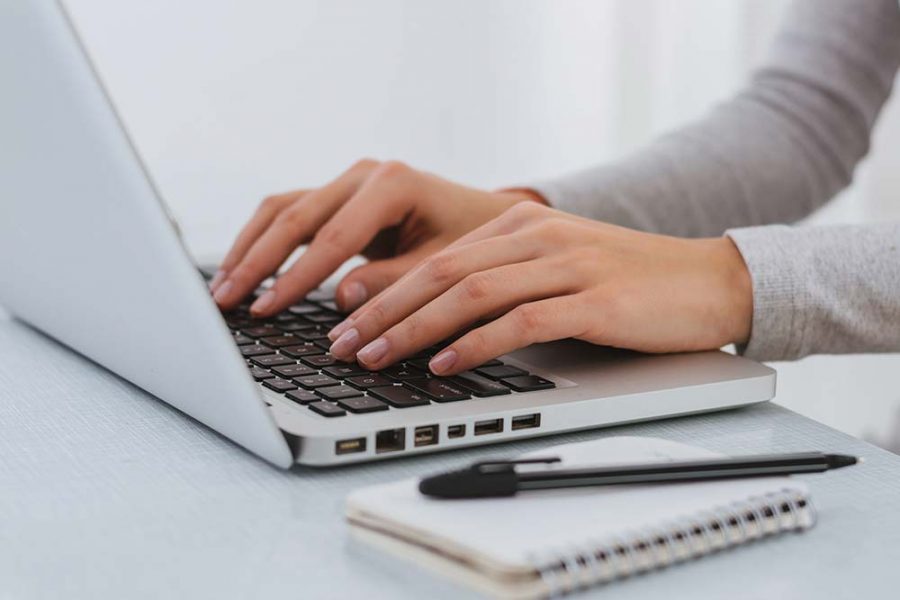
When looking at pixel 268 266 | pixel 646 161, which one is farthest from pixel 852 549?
pixel 646 161

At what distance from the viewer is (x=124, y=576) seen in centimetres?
40

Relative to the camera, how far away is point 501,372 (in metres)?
0.62

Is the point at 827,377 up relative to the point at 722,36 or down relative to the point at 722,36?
down

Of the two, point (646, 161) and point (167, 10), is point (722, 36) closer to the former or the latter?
point (167, 10)

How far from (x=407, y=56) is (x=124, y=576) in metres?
2.18

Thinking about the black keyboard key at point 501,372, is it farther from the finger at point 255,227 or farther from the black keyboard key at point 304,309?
the finger at point 255,227

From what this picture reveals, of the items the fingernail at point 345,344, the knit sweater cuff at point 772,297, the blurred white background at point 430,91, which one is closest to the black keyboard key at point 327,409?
the fingernail at point 345,344

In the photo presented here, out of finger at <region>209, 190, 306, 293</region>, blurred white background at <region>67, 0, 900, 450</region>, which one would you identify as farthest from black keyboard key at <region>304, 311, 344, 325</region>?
blurred white background at <region>67, 0, 900, 450</region>

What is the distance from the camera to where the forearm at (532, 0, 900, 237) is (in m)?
1.11

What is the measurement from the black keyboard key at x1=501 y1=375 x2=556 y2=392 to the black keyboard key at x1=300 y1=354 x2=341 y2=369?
0.36 feet

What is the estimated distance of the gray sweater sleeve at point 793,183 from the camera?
742 millimetres

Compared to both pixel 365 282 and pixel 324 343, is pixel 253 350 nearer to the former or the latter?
pixel 324 343

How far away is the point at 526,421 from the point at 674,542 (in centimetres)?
16

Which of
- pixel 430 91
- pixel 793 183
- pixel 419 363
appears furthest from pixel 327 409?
pixel 430 91
